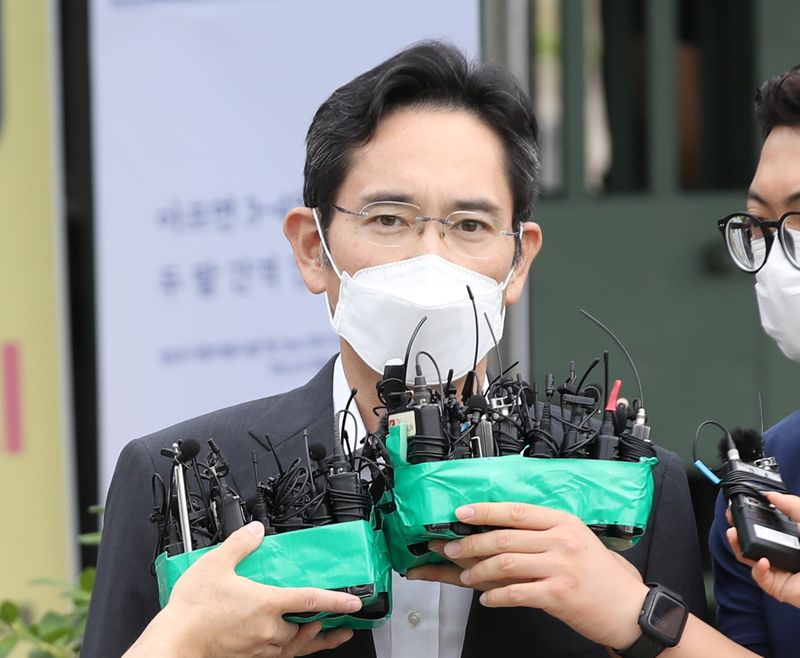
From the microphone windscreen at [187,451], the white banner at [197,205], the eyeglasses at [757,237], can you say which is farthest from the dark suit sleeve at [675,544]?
the white banner at [197,205]

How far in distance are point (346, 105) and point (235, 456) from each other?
2.18 ft

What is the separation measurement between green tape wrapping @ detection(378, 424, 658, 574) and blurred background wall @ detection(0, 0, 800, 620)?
2.29 meters

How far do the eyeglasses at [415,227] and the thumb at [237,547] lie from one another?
68 cm

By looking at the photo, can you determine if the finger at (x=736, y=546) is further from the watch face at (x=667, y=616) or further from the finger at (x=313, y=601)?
the finger at (x=313, y=601)

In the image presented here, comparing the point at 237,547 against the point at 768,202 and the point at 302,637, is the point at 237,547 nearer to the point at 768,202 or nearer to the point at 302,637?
the point at 302,637

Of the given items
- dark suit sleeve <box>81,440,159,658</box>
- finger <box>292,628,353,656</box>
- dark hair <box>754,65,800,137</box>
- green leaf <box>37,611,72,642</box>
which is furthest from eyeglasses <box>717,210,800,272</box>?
green leaf <box>37,611,72,642</box>

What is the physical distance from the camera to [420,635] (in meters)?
2.47

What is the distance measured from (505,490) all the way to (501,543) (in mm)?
74

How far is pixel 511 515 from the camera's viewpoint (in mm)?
2039

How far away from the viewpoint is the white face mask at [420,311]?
2523 millimetres

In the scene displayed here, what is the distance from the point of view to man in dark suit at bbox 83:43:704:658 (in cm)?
248

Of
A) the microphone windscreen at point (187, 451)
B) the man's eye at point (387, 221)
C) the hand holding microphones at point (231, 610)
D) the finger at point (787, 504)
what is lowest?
the hand holding microphones at point (231, 610)

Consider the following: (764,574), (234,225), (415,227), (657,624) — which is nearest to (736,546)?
(764,574)

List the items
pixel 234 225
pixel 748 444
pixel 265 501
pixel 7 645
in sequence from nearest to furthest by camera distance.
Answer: pixel 265 501
pixel 748 444
pixel 7 645
pixel 234 225
